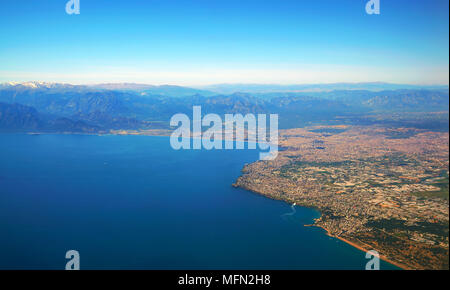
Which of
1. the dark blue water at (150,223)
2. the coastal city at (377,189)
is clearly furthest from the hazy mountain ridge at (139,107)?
the dark blue water at (150,223)

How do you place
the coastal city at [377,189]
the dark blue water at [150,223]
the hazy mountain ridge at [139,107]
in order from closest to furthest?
the dark blue water at [150,223]
the coastal city at [377,189]
the hazy mountain ridge at [139,107]

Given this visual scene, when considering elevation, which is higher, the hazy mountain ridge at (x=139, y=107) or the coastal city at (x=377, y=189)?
the hazy mountain ridge at (x=139, y=107)

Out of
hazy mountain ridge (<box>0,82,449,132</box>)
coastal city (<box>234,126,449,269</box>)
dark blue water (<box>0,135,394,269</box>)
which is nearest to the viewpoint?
dark blue water (<box>0,135,394,269</box>)

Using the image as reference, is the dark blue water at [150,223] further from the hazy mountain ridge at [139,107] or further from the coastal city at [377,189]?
the hazy mountain ridge at [139,107]

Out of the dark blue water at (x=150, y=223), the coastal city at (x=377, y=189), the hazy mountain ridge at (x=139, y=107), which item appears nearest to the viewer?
the dark blue water at (x=150, y=223)

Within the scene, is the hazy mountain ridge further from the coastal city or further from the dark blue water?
the dark blue water

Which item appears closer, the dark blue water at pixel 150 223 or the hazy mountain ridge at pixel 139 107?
the dark blue water at pixel 150 223

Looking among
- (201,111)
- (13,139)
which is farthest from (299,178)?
(201,111)

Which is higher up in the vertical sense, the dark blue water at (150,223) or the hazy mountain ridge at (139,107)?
the hazy mountain ridge at (139,107)

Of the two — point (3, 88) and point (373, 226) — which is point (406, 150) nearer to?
point (373, 226)

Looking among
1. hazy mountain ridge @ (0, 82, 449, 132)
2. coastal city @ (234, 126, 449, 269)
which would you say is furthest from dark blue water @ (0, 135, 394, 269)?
hazy mountain ridge @ (0, 82, 449, 132)
